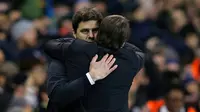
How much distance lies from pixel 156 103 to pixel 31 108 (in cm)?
144

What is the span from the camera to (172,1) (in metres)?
14.7

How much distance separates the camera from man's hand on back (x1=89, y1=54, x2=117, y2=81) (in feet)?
18.3

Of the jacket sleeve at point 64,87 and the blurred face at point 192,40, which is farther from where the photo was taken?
the blurred face at point 192,40

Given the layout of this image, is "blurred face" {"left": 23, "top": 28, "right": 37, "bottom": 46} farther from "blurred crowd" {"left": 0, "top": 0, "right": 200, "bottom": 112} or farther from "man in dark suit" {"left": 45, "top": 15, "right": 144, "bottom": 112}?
"man in dark suit" {"left": 45, "top": 15, "right": 144, "bottom": 112}

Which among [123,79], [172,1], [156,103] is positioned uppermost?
[123,79]

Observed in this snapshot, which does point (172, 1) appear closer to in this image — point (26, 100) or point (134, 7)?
point (134, 7)

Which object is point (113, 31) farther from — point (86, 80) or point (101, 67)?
point (86, 80)

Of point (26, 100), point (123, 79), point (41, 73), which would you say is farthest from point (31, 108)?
point (123, 79)

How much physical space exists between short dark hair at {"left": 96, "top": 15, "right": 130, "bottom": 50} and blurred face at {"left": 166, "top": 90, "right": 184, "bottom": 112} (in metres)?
3.06

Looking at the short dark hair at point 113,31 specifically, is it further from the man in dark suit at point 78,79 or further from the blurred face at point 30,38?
the blurred face at point 30,38

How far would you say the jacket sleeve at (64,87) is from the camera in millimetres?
5531

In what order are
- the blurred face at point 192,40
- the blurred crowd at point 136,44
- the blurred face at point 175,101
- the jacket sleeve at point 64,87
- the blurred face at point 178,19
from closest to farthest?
the jacket sleeve at point 64,87 → the blurred face at point 175,101 → the blurred crowd at point 136,44 → the blurred face at point 192,40 → the blurred face at point 178,19

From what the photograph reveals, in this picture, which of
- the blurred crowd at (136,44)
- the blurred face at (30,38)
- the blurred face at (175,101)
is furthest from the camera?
the blurred face at (30,38)

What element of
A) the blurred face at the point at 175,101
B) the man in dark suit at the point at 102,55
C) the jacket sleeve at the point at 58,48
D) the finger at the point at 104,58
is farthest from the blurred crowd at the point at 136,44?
the finger at the point at 104,58
